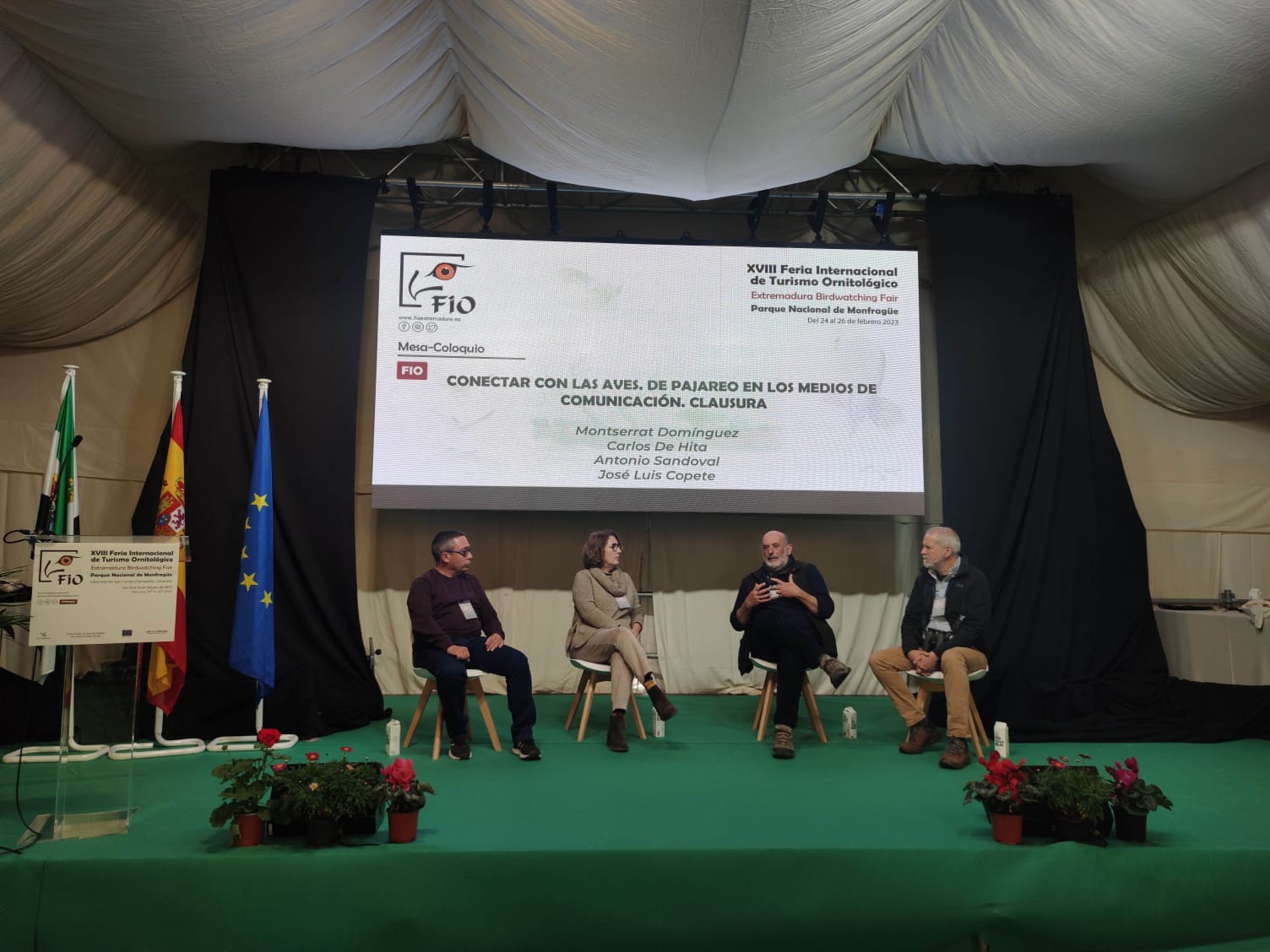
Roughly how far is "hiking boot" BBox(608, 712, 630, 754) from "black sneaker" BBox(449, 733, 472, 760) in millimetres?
686

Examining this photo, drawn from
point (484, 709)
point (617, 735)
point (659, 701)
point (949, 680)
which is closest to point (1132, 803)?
point (949, 680)

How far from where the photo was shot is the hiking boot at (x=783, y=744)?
15.2 ft

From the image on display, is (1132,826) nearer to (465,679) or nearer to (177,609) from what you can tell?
(465,679)

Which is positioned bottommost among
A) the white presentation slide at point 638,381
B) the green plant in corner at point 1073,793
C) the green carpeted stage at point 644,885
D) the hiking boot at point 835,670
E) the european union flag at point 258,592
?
the green carpeted stage at point 644,885

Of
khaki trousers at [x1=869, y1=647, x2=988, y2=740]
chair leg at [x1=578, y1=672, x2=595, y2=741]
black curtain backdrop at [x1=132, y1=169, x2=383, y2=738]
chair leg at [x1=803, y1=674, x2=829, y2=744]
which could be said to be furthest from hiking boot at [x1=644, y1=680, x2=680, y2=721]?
black curtain backdrop at [x1=132, y1=169, x2=383, y2=738]

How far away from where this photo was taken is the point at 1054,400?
6.15 m

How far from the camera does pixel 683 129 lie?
481cm

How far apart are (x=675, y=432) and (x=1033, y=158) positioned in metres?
2.56

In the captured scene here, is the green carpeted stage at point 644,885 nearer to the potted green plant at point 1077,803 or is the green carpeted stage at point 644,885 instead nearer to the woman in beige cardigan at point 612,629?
the potted green plant at point 1077,803

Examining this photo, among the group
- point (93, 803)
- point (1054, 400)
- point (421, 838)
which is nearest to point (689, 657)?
point (1054, 400)

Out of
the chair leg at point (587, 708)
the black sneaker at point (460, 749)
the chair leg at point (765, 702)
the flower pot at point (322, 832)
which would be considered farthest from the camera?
the chair leg at point (765, 702)

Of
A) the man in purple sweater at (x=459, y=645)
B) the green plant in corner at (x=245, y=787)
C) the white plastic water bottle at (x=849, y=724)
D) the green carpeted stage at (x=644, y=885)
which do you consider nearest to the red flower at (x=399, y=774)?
the green carpeted stage at (x=644, y=885)

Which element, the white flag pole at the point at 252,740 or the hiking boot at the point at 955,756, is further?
the white flag pole at the point at 252,740

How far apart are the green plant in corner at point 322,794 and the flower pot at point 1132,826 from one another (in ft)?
8.29
